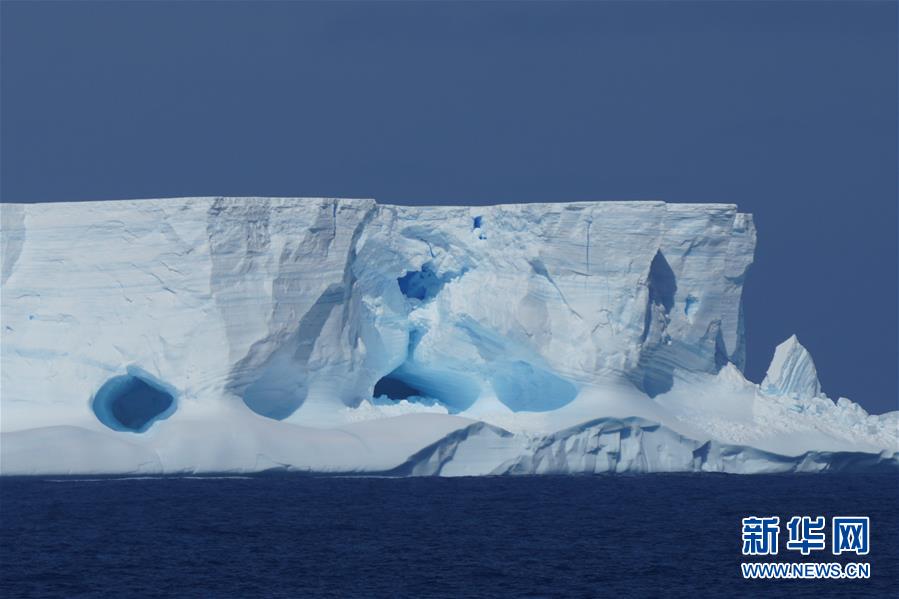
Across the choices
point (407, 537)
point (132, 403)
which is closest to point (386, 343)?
point (132, 403)

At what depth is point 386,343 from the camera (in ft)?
94.6

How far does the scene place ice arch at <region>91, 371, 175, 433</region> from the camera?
89.9ft

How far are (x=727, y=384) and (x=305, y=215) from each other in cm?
645

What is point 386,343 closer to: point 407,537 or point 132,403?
point 132,403

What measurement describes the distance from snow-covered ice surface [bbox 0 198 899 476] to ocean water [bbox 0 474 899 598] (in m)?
0.68

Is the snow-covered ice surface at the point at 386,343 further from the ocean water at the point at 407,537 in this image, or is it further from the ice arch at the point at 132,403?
the ocean water at the point at 407,537

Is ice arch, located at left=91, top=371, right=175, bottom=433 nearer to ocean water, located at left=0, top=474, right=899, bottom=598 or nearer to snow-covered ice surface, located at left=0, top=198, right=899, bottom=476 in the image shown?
snow-covered ice surface, located at left=0, top=198, right=899, bottom=476

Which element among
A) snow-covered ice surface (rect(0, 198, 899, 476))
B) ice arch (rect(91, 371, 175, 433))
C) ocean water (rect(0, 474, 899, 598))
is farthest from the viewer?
ice arch (rect(91, 371, 175, 433))

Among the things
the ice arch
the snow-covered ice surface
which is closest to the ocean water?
the snow-covered ice surface

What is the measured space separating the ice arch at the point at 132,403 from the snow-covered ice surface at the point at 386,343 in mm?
37

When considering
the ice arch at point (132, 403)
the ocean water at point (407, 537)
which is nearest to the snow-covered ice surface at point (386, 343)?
the ice arch at point (132, 403)

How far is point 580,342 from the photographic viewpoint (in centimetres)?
2827

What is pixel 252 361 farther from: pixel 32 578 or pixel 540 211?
pixel 32 578

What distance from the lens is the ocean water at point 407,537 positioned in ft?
63.7
